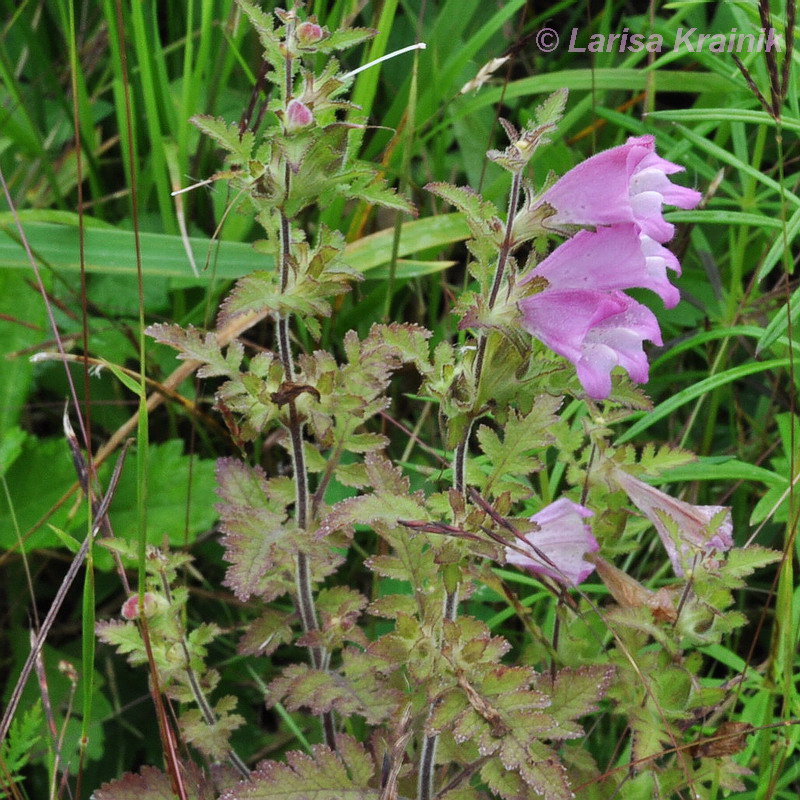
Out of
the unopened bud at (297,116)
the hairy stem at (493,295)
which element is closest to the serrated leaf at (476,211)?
the hairy stem at (493,295)

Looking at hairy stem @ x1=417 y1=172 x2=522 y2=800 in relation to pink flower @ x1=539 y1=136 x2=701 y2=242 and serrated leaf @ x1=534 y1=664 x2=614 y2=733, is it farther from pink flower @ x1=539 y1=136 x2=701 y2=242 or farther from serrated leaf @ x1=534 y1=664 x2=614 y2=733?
serrated leaf @ x1=534 y1=664 x2=614 y2=733

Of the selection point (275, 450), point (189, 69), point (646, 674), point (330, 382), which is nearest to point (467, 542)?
point (330, 382)

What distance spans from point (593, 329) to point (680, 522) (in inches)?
17.0

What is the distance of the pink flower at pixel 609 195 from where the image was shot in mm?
Answer: 1025

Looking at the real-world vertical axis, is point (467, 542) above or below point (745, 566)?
above

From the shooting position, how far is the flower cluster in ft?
3.36

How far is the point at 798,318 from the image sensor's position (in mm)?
1563

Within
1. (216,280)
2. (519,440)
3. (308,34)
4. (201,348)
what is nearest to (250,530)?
(201,348)

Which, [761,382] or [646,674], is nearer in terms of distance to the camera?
[646,674]

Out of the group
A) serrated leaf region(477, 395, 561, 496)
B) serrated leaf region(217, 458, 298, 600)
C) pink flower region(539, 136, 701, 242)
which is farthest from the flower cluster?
serrated leaf region(217, 458, 298, 600)

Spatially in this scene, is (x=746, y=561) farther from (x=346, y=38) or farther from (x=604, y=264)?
(x=346, y=38)

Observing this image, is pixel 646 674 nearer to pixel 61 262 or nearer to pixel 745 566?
pixel 745 566

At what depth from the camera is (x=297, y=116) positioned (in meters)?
1.03

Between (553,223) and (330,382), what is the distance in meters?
0.36
